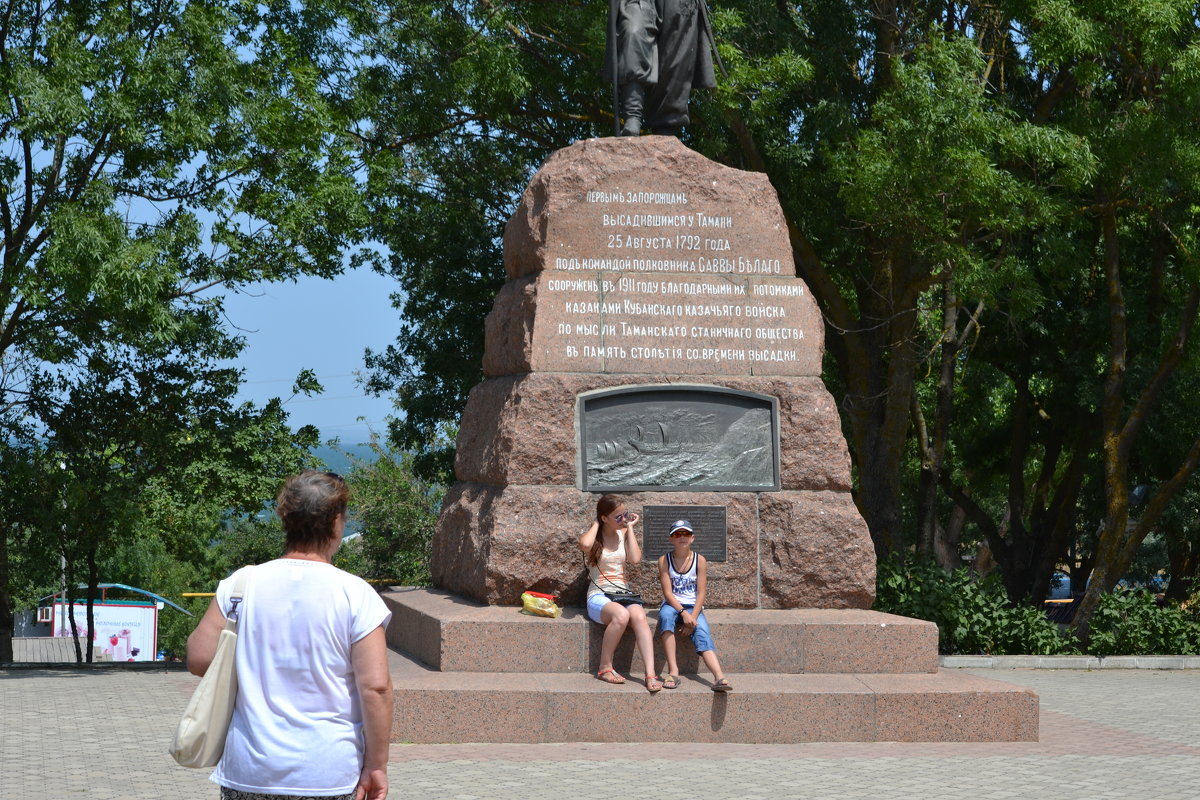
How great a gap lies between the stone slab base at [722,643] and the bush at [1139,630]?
590cm

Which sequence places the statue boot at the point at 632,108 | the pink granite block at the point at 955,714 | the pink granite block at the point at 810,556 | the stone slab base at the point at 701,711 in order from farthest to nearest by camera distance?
the statue boot at the point at 632,108 → the pink granite block at the point at 810,556 → the pink granite block at the point at 955,714 → the stone slab base at the point at 701,711

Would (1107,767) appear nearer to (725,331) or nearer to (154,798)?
(725,331)

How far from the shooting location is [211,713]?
337cm

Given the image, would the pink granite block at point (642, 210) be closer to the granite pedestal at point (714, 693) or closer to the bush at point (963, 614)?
the granite pedestal at point (714, 693)

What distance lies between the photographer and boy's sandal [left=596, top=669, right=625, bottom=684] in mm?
8023

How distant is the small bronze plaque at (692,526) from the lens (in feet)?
29.3

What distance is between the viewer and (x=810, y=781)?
6730mm

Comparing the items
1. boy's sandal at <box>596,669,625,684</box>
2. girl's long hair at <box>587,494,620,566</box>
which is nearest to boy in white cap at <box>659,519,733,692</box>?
boy's sandal at <box>596,669,625,684</box>

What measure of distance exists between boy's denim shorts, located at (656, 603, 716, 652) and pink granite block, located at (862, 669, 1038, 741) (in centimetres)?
100

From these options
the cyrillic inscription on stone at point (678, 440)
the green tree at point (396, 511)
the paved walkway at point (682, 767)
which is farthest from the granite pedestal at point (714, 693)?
the green tree at point (396, 511)

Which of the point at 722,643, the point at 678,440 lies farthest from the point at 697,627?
the point at 678,440

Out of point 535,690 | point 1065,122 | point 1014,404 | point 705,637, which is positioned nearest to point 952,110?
point 1065,122

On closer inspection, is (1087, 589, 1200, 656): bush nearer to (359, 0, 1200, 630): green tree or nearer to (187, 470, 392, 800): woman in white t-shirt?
(359, 0, 1200, 630): green tree

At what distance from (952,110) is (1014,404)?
967 centimetres
